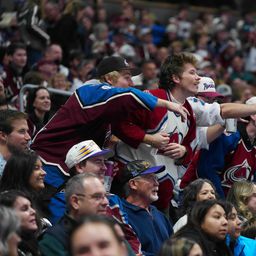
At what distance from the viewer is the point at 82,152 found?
25.6 feet

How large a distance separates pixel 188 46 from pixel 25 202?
43.2 ft

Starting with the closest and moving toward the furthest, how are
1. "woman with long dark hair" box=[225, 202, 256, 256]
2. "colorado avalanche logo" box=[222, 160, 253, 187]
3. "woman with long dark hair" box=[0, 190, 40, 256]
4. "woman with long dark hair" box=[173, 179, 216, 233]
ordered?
"woman with long dark hair" box=[0, 190, 40, 256]
"woman with long dark hair" box=[225, 202, 256, 256]
"woman with long dark hair" box=[173, 179, 216, 233]
"colorado avalanche logo" box=[222, 160, 253, 187]

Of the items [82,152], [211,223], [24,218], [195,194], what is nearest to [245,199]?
[195,194]

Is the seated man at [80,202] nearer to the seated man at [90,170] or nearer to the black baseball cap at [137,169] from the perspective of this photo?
the seated man at [90,170]

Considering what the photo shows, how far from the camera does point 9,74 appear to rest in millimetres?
12523

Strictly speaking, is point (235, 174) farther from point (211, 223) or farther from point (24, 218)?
point (24, 218)

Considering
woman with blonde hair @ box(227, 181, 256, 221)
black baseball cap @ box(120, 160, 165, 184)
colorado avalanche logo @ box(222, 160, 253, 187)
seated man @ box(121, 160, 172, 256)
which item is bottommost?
colorado avalanche logo @ box(222, 160, 253, 187)

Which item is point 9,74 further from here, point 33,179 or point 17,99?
point 33,179

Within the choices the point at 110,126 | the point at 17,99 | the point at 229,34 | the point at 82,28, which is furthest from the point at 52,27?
the point at 110,126

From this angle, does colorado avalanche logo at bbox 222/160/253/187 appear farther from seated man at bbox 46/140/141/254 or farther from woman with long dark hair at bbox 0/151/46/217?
woman with long dark hair at bbox 0/151/46/217

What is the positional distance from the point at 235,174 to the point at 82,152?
2634mm

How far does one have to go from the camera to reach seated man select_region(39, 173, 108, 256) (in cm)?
689

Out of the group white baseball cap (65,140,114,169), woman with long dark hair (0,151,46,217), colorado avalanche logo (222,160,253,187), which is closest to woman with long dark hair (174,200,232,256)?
white baseball cap (65,140,114,169)

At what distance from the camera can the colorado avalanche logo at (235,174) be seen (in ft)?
32.7
